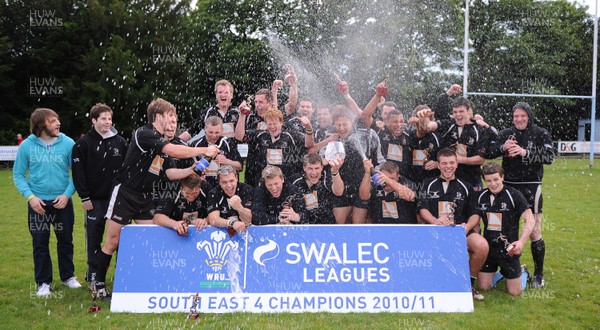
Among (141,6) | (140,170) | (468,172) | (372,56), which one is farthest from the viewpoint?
(141,6)

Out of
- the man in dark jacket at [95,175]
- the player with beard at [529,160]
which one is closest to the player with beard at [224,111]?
the man in dark jacket at [95,175]

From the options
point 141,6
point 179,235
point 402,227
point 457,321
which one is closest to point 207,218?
point 179,235

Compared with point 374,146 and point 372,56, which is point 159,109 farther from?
point 372,56

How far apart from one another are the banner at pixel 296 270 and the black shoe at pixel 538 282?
4.67ft

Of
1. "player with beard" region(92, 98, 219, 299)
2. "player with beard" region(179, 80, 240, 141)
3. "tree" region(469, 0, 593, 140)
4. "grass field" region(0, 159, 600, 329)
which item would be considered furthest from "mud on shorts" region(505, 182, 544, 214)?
"tree" region(469, 0, 593, 140)

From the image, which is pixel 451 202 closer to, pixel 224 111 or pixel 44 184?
pixel 224 111

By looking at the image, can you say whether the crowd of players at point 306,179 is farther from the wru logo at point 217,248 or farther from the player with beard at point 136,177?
the wru logo at point 217,248

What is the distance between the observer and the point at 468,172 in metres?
6.44

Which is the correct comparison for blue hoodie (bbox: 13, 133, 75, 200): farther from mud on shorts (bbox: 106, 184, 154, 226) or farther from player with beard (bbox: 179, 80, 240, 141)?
player with beard (bbox: 179, 80, 240, 141)

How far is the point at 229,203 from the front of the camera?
5.32 meters

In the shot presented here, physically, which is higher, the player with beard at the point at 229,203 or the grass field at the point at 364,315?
the player with beard at the point at 229,203

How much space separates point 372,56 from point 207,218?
18.7 metres

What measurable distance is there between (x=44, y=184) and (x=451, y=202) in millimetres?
4448

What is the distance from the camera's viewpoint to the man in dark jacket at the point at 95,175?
5.85 meters
